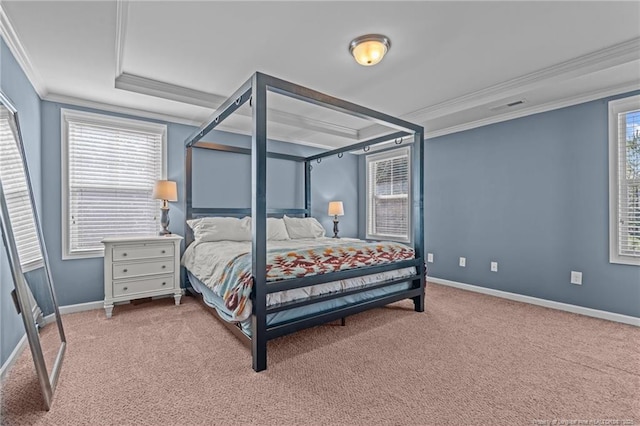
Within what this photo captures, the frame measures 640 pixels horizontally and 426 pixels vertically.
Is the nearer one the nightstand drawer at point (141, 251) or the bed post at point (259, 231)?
the bed post at point (259, 231)

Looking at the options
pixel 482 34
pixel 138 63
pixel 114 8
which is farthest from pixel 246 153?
pixel 482 34

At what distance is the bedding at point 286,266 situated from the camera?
2.16 m

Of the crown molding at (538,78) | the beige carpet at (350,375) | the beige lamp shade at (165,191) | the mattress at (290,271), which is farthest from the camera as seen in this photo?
the beige lamp shade at (165,191)

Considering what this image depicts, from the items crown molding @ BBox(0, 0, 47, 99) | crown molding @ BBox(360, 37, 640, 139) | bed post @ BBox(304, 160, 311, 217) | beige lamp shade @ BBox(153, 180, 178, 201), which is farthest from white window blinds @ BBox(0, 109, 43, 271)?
crown molding @ BBox(360, 37, 640, 139)

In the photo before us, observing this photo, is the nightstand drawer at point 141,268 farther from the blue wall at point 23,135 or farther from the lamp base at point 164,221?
the blue wall at point 23,135

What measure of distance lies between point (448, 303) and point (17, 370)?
150 inches

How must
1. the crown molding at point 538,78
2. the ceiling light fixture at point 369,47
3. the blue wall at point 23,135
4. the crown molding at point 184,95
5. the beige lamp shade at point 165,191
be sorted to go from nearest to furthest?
the blue wall at point 23,135 → the ceiling light fixture at point 369,47 → the crown molding at point 538,78 → the crown molding at point 184,95 → the beige lamp shade at point 165,191

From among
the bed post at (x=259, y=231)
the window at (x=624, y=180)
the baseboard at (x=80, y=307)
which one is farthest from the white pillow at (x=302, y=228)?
the window at (x=624, y=180)

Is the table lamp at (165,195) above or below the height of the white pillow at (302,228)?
above

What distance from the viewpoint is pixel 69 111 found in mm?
3213

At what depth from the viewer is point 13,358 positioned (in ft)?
6.71

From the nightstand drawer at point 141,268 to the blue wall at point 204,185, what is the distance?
0.57 metres

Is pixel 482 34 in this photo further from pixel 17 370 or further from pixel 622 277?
pixel 17 370

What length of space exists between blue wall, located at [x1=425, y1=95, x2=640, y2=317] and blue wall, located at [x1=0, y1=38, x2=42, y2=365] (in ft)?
15.3
